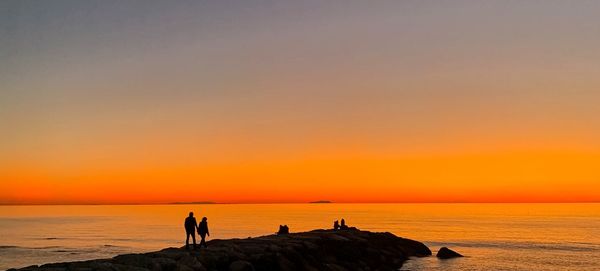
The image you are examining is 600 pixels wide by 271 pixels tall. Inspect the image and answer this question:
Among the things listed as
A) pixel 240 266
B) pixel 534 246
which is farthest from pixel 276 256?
pixel 534 246

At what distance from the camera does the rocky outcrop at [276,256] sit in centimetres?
2231

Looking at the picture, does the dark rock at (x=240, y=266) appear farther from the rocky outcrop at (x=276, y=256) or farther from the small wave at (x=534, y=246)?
the small wave at (x=534, y=246)

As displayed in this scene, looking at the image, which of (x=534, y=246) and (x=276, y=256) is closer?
(x=276, y=256)

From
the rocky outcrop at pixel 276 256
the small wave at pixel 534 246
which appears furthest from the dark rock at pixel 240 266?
the small wave at pixel 534 246

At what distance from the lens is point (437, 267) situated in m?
47.8

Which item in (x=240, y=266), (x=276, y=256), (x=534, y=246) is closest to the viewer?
(x=240, y=266)

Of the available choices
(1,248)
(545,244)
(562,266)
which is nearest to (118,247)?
(1,248)

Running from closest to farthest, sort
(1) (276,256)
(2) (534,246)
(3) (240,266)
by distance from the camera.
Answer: (3) (240,266) → (1) (276,256) → (2) (534,246)

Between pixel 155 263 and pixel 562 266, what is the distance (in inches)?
1979

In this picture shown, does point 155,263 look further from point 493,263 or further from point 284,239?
point 493,263

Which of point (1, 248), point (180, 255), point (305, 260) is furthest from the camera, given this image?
point (1, 248)

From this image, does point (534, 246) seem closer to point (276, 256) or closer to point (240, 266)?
point (276, 256)

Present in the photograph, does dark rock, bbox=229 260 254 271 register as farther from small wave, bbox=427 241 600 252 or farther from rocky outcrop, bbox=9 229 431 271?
→ small wave, bbox=427 241 600 252

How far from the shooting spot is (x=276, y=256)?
29844 mm
